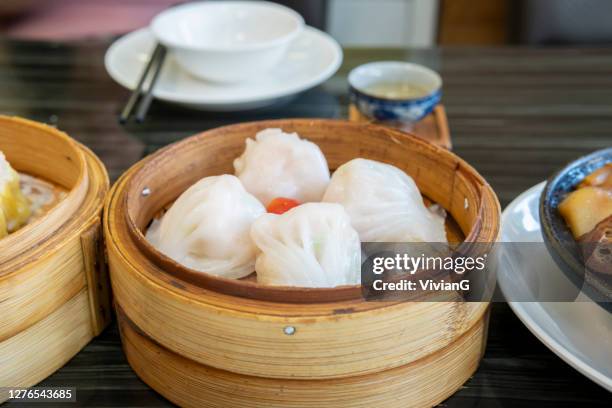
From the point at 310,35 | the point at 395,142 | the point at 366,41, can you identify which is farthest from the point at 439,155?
the point at 366,41

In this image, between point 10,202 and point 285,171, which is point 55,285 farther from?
point 285,171

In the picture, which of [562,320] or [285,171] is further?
[285,171]

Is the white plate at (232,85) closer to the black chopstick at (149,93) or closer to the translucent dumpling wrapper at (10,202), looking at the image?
the black chopstick at (149,93)

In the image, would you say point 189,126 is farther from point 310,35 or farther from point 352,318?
point 352,318

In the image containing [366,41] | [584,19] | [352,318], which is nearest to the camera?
[352,318]

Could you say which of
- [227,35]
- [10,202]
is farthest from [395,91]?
[10,202]

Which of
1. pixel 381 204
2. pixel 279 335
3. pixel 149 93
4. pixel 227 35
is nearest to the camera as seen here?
pixel 279 335

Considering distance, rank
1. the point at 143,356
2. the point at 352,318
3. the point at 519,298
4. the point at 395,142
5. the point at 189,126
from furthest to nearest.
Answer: the point at 189,126, the point at 395,142, the point at 519,298, the point at 143,356, the point at 352,318

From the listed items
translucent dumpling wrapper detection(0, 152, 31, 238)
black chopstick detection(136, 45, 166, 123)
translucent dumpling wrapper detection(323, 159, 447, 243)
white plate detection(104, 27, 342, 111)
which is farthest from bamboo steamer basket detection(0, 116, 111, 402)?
white plate detection(104, 27, 342, 111)
